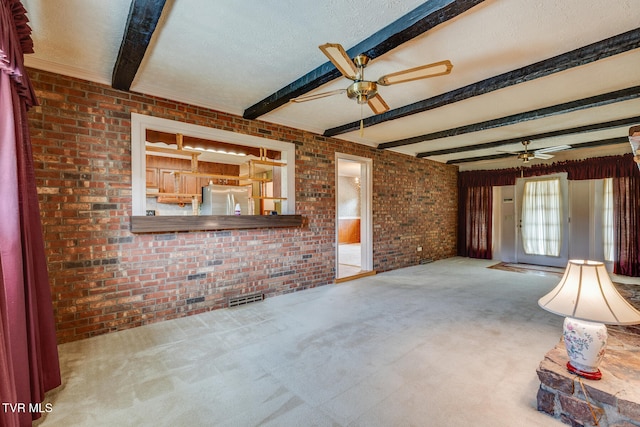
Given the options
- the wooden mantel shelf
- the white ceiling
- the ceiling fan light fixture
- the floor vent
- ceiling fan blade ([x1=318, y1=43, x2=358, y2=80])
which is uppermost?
the white ceiling

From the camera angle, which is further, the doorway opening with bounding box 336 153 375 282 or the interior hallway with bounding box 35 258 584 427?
the doorway opening with bounding box 336 153 375 282

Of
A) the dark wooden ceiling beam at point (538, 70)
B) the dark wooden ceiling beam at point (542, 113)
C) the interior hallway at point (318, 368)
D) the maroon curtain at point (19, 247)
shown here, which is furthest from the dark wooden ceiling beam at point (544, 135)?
the maroon curtain at point (19, 247)

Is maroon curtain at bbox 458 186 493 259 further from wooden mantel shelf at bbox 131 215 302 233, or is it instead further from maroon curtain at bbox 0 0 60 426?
maroon curtain at bbox 0 0 60 426

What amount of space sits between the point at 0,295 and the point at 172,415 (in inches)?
46.1

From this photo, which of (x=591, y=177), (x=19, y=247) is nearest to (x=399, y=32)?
(x=19, y=247)

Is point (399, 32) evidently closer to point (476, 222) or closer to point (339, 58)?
point (339, 58)

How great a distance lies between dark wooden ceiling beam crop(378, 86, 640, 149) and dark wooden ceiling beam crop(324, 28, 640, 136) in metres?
1.41

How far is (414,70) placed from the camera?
2.11 m

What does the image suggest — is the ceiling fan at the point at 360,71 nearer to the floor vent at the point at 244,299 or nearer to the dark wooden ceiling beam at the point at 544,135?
the floor vent at the point at 244,299

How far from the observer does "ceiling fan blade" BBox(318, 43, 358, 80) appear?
1840mm

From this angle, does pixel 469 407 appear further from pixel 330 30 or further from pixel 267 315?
pixel 330 30

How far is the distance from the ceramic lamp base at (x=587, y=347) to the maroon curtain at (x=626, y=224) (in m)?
6.13

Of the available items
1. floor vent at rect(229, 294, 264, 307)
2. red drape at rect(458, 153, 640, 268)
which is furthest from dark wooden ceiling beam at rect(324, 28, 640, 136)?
red drape at rect(458, 153, 640, 268)

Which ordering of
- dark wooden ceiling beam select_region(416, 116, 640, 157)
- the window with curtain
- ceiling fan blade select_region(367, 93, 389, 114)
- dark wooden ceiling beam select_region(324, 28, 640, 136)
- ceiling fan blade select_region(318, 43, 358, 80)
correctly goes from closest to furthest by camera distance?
ceiling fan blade select_region(318, 43, 358, 80)
dark wooden ceiling beam select_region(324, 28, 640, 136)
ceiling fan blade select_region(367, 93, 389, 114)
dark wooden ceiling beam select_region(416, 116, 640, 157)
the window with curtain
